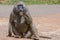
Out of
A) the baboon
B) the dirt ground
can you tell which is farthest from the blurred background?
the baboon

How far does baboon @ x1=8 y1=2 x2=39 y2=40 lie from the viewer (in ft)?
28.7

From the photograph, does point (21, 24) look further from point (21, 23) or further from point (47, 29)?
point (47, 29)

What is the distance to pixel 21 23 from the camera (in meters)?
8.99

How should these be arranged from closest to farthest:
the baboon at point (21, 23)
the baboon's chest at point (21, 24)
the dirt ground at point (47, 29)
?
the baboon at point (21, 23), the baboon's chest at point (21, 24), the dirt ground at point (47, 29)

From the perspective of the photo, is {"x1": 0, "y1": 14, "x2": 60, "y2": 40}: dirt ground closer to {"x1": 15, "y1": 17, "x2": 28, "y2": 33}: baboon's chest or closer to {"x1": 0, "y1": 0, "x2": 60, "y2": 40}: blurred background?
{"x1": 0, "y1": 0, "x2": 60, "y2": 40}: blurred background

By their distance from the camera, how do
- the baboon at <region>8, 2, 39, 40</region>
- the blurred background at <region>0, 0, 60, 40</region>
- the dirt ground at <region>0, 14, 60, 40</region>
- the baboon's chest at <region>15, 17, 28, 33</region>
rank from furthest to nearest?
1. the blurred background at <region>0, 0, 60, 40</region>
2. the dirt ground at <region>0, 14, 60, 40</region>
3. the baboon's chest at <region>15, 17, 28, 33</region>
4. the baboon at <region>8, 2, 39, 40</region>

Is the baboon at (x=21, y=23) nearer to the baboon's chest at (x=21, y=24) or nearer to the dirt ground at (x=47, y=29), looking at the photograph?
the baboon's chest at (x=21, y=24)

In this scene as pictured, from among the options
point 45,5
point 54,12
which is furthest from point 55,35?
point 45,5

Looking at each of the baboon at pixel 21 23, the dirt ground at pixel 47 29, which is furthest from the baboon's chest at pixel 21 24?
the dirt ground at pixel 47 29

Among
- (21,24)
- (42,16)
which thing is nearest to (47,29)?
(21,24)

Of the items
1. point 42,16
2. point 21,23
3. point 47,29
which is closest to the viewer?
point 21,23

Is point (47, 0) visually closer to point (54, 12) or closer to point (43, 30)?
point (54, 12)

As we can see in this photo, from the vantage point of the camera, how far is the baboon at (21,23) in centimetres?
873

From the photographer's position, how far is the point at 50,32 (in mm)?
10633
